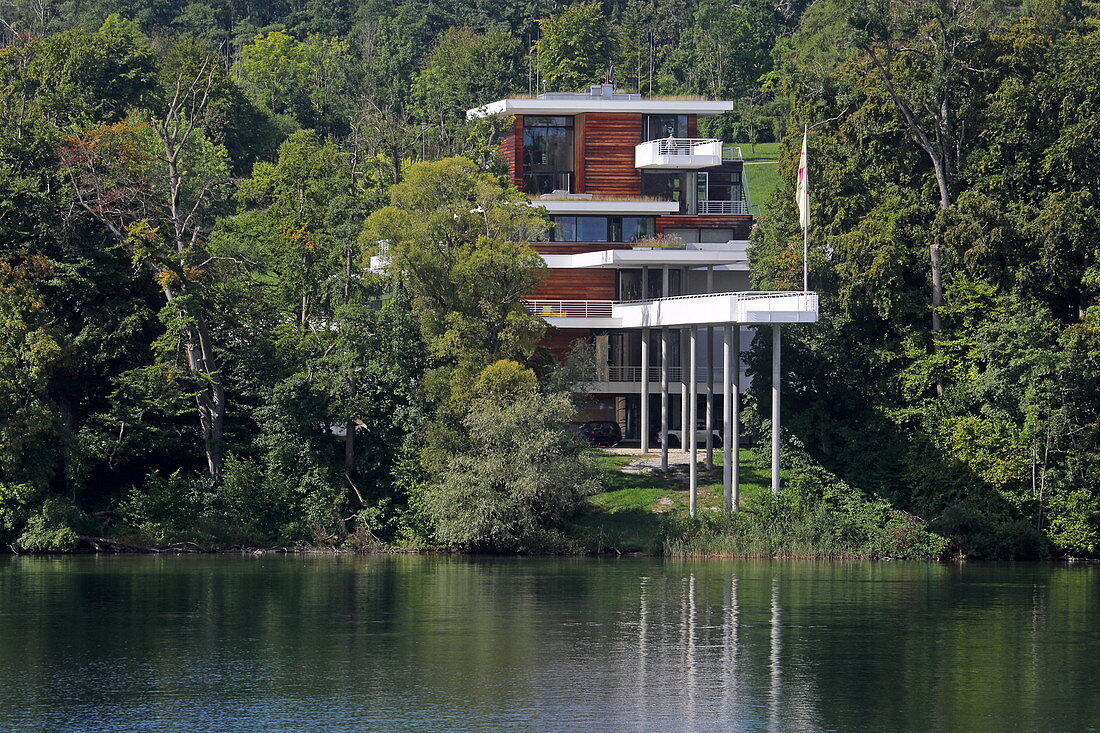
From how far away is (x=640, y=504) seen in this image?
6875cm

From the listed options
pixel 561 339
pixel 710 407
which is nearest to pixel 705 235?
pixel 561 339

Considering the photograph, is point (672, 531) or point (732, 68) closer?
point (672, 531)

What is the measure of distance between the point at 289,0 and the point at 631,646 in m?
161

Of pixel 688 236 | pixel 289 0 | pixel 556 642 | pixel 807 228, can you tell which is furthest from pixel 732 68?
pixel 556 642

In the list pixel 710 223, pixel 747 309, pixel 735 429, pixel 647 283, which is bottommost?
pixel 735 429

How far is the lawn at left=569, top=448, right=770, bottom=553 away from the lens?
2603 inches

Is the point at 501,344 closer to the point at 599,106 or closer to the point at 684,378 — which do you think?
the point at 684,378

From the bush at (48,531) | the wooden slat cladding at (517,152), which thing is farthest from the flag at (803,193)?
the bush at (48,531)

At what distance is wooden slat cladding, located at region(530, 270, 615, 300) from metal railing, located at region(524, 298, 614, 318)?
2.48ft

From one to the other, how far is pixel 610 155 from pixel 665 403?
2048 cm

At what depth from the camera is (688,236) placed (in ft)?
297

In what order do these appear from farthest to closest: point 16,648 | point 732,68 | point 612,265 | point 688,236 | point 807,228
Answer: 1. point 732,68
2. point 688,236
3. point 612,265
4. point 807,228
5. point 16,648

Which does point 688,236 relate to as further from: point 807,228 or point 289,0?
point 289,0

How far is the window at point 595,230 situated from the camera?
8612 cm
